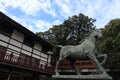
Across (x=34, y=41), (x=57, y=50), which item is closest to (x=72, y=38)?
(x=34, y=41)

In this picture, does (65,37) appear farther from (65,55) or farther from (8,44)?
(65,55)

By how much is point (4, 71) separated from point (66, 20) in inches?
681

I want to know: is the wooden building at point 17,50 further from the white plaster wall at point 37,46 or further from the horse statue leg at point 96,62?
the horse statue leg at point 96,62

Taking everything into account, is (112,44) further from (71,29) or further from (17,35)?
(71,29)

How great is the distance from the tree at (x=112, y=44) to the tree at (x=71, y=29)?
467 inches

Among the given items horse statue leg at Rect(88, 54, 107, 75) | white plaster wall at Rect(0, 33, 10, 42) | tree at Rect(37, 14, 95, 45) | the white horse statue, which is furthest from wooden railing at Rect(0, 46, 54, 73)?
tree at Rect(37, 14, 95, 45)

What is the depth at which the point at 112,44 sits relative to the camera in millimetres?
14812

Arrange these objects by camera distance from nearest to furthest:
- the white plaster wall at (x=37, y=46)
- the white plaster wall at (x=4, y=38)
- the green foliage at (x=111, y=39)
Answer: the white plaster wall at (x=4, y=38) < the green foliage at (x=111, y=39) < the white plaster wall at (x=37, y=46)

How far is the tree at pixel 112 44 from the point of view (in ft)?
46.7

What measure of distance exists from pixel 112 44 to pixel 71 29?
46.4 ft

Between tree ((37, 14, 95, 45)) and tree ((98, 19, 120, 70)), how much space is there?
1186 centimetres

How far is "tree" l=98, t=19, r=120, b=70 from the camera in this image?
46.7 ft

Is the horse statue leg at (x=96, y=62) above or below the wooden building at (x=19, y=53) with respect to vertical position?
below

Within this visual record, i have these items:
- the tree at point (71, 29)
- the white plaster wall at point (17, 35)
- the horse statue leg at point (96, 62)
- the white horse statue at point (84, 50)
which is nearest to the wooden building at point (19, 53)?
the white plaster wall at point (17, 35)
